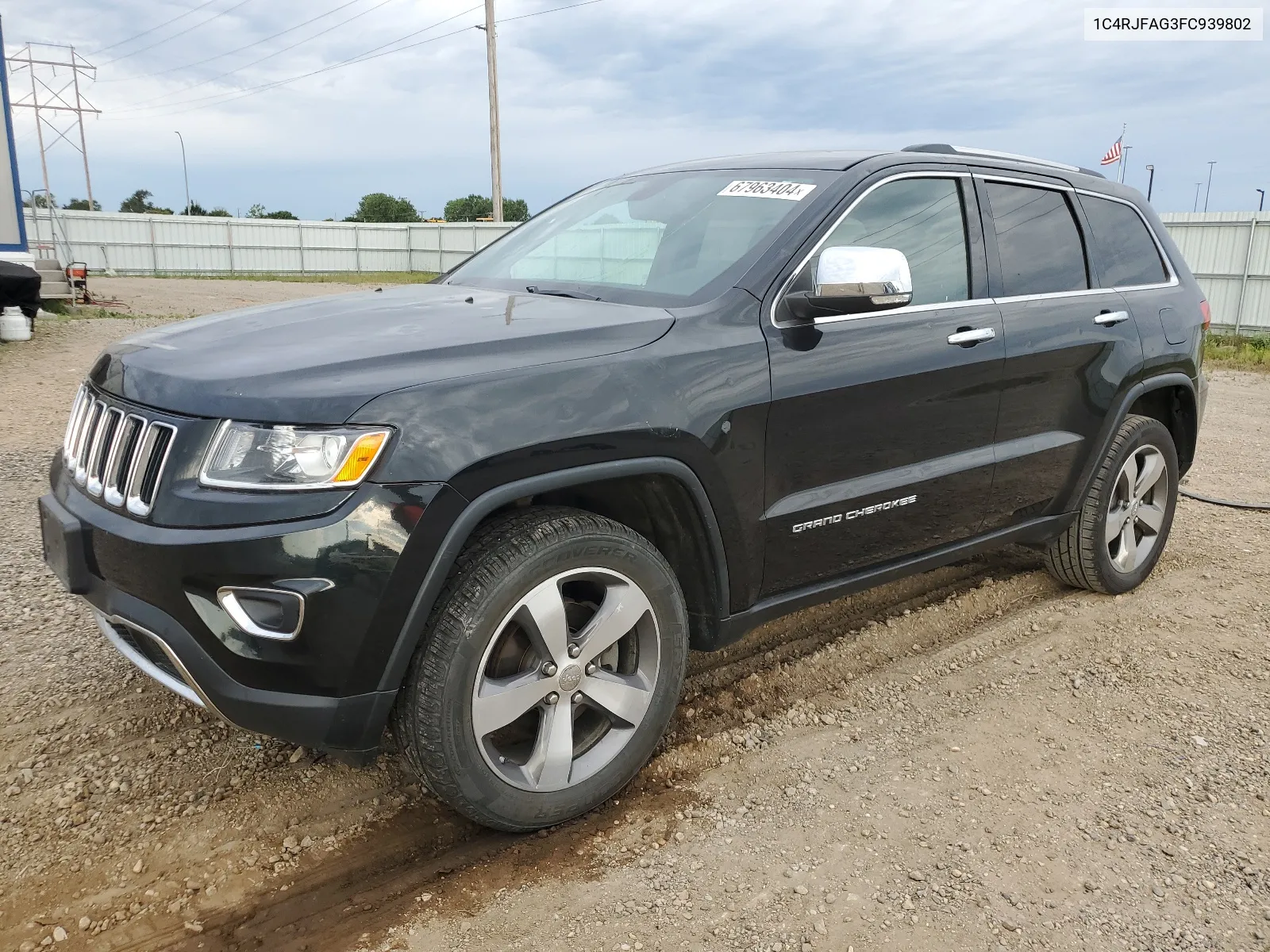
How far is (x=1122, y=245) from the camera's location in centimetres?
433

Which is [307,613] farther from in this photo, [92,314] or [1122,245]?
[92,314]

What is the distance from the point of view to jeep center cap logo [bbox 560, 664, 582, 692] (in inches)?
101

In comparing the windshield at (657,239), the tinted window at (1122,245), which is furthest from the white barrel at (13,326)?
the tinted window at (1122,245)

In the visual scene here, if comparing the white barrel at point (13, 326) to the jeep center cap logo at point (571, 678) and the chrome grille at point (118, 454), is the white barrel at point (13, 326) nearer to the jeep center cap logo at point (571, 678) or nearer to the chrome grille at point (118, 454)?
the chrome grille at point (118, 454)

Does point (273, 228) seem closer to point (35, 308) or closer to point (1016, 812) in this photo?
point (35, 308)

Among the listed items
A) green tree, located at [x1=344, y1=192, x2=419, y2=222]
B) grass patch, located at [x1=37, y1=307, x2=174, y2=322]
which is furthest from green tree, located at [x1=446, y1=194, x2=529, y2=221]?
grass patch, located at [x1=37, y1=307, x2=174, y2=322]

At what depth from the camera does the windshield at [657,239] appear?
3098mm

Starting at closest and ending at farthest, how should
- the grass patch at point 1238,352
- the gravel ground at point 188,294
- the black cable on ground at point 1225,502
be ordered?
the black cable on ground at point 1225,502, the grass patch at point 1238,352, the gravel ground at point 188,294

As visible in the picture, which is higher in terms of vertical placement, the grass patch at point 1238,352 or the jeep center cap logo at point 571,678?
the jeep center cap logo at point 571,678

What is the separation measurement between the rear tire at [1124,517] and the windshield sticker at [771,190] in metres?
1.99

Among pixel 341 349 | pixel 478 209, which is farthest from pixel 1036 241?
pixel 478 209

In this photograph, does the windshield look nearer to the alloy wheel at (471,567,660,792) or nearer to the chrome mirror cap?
the chrome mirror cap

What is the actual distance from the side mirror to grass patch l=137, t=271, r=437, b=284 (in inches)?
1243

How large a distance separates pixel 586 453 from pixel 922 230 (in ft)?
5.63
